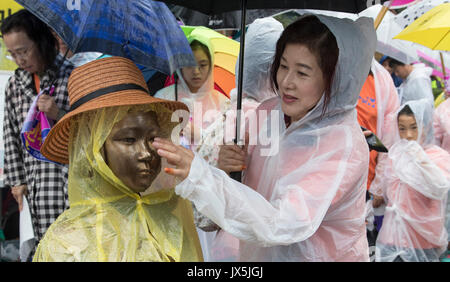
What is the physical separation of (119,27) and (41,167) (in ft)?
3.58

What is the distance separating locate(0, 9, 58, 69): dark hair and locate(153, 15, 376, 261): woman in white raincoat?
1477 millimetres

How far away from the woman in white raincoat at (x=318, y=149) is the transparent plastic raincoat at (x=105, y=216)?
1.20 feet

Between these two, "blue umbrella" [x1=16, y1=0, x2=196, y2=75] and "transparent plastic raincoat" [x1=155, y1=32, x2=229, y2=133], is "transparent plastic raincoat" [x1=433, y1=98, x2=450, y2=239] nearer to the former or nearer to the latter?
"transparent plastic raincoat" [x1=155, y1=32, x2=229, y2=133]

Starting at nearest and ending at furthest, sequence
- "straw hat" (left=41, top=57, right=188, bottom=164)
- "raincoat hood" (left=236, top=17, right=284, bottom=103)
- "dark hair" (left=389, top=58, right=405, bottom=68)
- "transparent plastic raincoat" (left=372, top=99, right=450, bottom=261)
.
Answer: "straw hat" (left=41, top=57, right=188, bottom=164) < "raincoat hood" (left=236, top=17, right=284, bottom=103) < "transparent plastic raincoat" (left=372, top=99, right=450, bottom=261) < "dark hair" (left=389, top=58, right=405, bottom=68)

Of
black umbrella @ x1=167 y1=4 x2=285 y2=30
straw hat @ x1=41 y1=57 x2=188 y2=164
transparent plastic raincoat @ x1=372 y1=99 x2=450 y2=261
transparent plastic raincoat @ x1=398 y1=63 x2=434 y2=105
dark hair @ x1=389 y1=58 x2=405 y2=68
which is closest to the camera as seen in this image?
straw hat @ x1=41 y1=57 x2=188 y2=164

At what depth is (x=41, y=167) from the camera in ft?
10.9

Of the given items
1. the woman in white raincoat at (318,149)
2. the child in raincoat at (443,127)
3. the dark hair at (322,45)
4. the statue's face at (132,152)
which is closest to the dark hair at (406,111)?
the child in raincoat at (443,127)

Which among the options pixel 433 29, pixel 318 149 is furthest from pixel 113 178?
pixel 433 29

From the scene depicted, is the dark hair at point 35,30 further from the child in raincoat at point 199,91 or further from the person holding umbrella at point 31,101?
the child in raincoat at point 199,91

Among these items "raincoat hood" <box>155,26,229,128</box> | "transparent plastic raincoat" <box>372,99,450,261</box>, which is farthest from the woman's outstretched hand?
"transparent plastic raincoat" <box>372,99,450,261</box>

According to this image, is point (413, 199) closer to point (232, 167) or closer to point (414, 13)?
point (414, 13)

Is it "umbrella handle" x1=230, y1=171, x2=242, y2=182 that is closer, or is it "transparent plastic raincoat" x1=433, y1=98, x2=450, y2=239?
"umbrella handle" x1=230, y1=171, x2=242, y2=182

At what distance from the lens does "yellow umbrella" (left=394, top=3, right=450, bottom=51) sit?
3605mm

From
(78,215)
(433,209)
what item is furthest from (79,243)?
(433,209)
